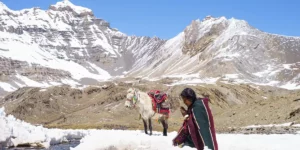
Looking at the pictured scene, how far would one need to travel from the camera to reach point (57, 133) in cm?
2770

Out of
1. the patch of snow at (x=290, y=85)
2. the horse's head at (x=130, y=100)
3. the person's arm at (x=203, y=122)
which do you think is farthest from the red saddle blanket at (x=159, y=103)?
the patch of snow at (x=290, y=85)

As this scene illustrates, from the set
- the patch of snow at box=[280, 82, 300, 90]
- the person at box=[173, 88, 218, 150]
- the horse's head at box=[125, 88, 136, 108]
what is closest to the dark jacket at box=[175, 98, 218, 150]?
the person at box=[173, 88, 218, 150]

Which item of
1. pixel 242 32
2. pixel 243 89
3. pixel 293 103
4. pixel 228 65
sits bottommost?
pixel 293 103

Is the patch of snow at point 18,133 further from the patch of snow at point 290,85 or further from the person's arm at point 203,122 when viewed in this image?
the patch of snow at point 290,85

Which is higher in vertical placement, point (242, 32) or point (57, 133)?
point (242, 32)

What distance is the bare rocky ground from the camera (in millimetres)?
42625

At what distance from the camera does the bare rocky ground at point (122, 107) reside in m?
42.6

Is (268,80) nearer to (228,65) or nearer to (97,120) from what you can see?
(228,65)

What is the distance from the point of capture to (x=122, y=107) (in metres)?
78.8

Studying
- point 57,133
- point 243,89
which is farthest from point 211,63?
point 57,133

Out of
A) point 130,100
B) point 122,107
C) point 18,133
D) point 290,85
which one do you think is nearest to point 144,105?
point 130,100

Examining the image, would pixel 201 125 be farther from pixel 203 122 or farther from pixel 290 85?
pixel 290 85

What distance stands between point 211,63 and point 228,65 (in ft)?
45.5

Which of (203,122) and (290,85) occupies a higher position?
(290,85)
